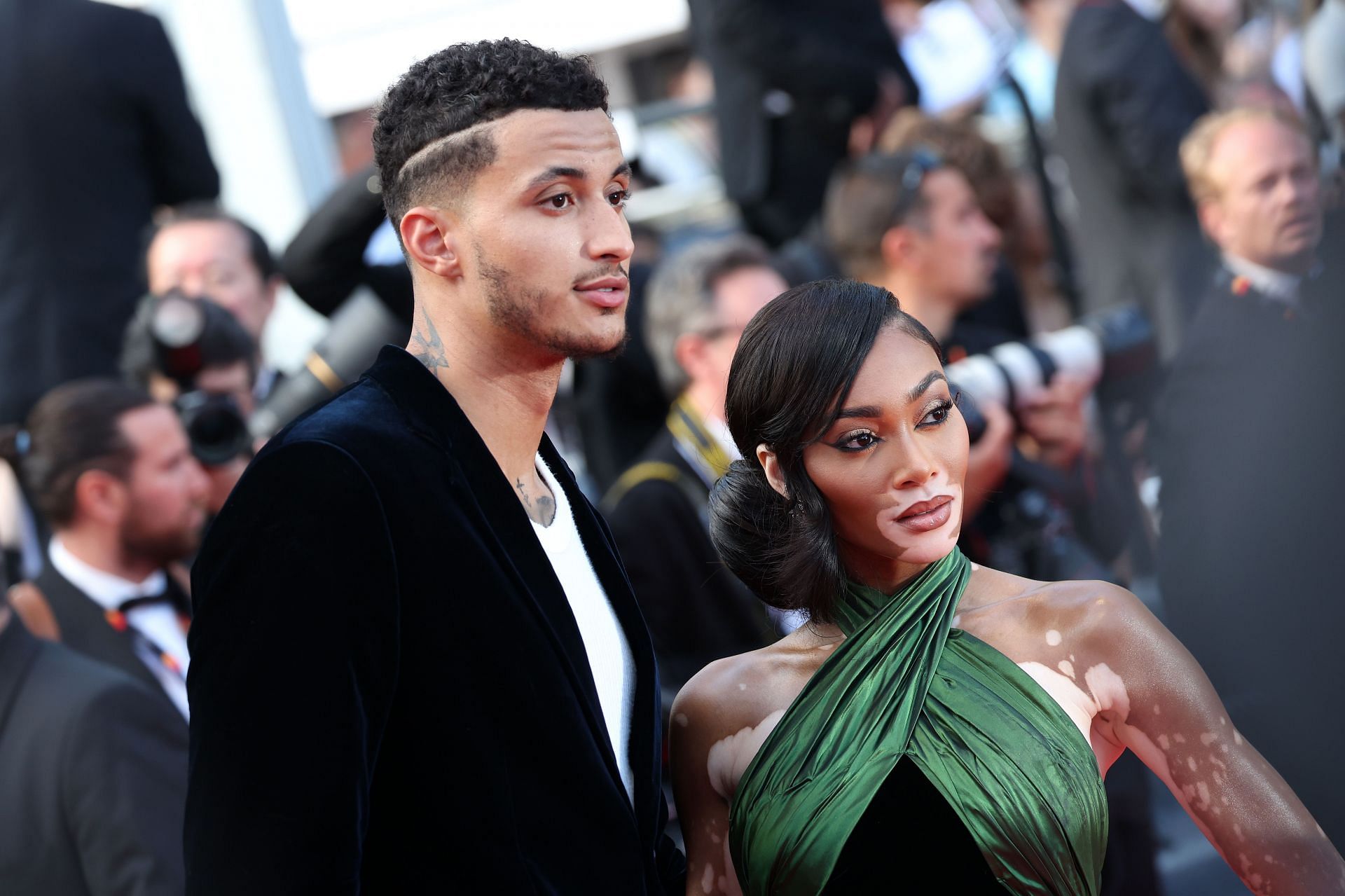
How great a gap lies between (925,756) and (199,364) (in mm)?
2858

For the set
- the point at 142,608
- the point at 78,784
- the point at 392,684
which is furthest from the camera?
the point at 142,608

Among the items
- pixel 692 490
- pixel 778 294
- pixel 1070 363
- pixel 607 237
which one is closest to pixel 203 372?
pixel 692 490

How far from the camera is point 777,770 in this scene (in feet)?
6.74

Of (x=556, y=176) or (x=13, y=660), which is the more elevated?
(x=556, y=176)

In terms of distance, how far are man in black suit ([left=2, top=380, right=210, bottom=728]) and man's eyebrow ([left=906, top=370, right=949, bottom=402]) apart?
2.24m

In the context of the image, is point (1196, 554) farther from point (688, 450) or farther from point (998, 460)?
point (688, 450)

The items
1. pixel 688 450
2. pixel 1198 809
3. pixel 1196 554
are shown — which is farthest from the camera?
pixel 688 450

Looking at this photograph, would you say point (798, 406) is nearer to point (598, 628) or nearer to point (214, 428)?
point (598, 628)

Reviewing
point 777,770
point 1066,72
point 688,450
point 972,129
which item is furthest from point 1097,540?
point 777,770

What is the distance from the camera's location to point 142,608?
3645 mm

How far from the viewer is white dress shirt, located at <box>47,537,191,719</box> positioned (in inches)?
140

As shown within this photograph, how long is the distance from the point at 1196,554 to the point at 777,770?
1.79m

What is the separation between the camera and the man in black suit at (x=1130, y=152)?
4.62 metres

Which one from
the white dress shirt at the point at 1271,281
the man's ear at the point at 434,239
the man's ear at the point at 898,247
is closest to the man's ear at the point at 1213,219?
the white dress shirt at the point at 1271,281
